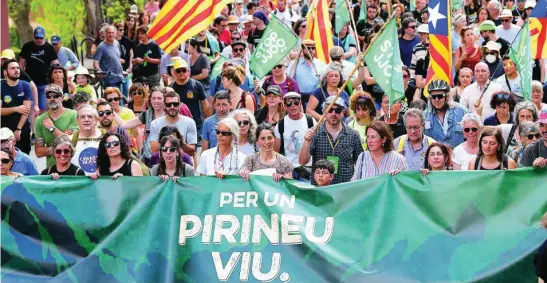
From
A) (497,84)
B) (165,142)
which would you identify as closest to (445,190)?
(165,142)

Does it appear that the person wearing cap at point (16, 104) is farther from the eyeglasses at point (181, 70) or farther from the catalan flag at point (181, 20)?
the catalan flag at point (181, 20)

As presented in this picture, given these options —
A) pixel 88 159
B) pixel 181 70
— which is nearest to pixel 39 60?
pixel 181 70

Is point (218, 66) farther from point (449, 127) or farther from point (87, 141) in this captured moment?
point (449, 127)

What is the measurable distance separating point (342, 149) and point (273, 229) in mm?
1867

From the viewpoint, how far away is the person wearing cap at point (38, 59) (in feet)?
69.4

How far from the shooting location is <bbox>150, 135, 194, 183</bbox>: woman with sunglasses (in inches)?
514

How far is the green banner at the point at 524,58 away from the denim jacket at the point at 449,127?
1262 millimetres

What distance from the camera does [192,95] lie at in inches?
683

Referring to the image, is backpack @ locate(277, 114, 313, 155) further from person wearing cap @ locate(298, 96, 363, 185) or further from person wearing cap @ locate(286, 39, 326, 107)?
person wearing cap @ locate(286, 39, 326, 107)

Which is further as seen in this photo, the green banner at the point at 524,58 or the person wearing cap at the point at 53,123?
the person wearing cap at the point at 53,123

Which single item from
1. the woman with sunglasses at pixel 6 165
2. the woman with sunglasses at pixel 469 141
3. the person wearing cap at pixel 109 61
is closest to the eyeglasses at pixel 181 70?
the woman with sunglasses at pixel 6 165

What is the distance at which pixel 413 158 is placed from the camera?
533 inches

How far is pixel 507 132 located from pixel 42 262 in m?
4.94

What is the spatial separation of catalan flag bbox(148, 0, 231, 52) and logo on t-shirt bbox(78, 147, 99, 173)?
2.23 meters
